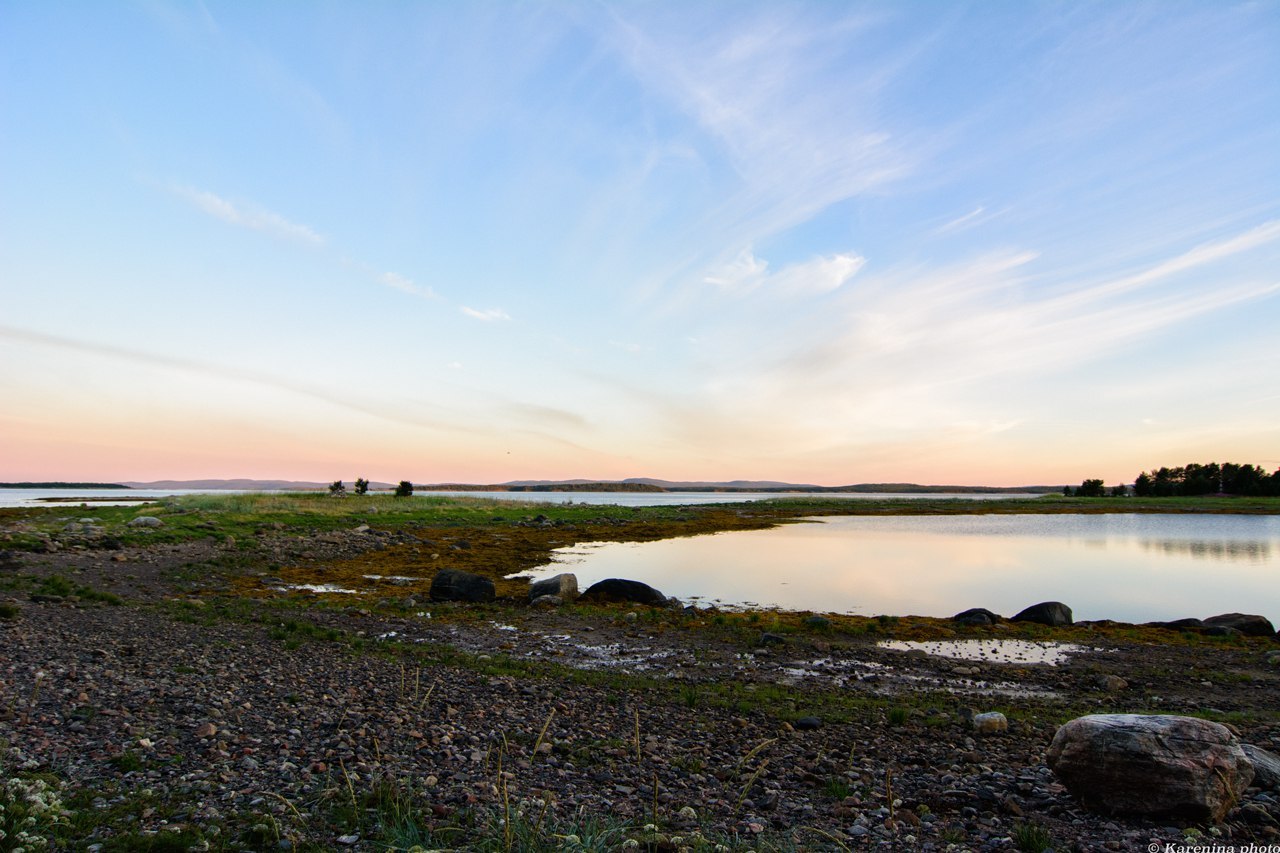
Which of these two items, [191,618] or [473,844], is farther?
[191,618]

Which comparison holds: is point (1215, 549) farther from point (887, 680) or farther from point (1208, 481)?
point (1208, 481)

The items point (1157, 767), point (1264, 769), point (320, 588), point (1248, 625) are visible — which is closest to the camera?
point (1157, 767)

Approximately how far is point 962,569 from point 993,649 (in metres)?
20.6

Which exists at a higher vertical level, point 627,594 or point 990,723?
point 990,723

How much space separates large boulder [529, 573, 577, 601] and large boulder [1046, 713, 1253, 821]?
18.9 metres

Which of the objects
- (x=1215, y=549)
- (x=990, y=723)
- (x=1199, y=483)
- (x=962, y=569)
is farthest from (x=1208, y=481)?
(x=990, y=723)

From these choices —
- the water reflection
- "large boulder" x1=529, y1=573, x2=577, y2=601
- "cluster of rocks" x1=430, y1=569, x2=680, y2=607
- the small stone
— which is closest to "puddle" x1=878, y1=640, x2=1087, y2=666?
the small stone

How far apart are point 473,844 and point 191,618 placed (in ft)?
50.4

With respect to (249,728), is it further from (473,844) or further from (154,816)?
(473,844)

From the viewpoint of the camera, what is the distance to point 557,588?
24672 mm

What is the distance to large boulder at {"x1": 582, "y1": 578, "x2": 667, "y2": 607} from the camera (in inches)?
983

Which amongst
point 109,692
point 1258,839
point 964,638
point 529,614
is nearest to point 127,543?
point 529,614

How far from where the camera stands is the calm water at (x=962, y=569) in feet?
89.1

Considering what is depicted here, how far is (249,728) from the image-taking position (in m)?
9.11
